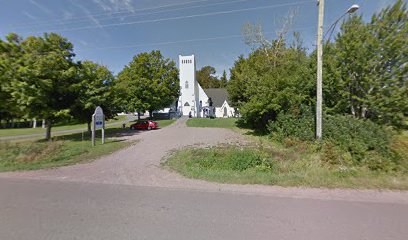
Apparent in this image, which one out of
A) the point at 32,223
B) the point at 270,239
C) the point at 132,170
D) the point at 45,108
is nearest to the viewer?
Result: the point at 270,239

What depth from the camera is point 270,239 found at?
342 cm

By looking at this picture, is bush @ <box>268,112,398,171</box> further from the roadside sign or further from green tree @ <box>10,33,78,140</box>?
green tree @ <box>10,33,78,140</box>

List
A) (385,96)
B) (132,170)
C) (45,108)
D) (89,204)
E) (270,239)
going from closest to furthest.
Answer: (270,239), (89,204), (132,170), (385,96), (45,108)

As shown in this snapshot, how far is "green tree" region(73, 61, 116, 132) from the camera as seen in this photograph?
18.0 meters

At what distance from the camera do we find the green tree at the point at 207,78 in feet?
254

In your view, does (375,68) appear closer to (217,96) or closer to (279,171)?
(279,171)

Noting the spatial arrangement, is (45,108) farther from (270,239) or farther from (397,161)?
(397,161)

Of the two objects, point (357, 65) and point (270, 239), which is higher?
point (357, 65)

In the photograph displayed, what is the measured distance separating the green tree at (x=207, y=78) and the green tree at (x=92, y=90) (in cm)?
5609

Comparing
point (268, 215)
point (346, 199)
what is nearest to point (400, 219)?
point (346, 199)

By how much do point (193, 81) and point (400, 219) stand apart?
47382 millimetres

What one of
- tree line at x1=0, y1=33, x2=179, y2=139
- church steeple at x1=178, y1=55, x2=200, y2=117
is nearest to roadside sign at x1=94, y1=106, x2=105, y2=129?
tree line at x1=0, y1=33, x2=179, y2=139

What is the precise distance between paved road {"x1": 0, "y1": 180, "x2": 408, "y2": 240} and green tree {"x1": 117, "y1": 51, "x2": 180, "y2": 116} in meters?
31.2

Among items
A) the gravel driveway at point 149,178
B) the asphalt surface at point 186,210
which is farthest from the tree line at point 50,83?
the asphalt surface at point 186,210
